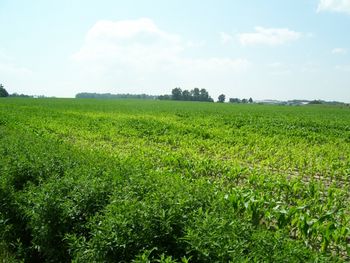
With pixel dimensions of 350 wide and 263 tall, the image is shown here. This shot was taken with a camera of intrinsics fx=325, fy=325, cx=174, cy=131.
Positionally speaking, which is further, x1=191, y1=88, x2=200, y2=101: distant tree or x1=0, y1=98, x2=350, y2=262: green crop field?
x1=191, y1=88, x2=200, y2=101: distant tree

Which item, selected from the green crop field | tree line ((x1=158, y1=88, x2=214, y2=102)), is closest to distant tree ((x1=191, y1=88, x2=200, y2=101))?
tree line ((x1=158, y1=88, x2=214, y2=102))

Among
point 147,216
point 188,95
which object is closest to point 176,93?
point 188,95

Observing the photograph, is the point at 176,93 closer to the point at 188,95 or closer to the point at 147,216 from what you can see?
the point at 188,95

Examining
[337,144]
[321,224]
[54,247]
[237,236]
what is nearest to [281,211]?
[321,224]

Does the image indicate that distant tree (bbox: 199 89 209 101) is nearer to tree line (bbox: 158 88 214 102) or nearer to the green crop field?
tree line (bbox: 158 88 214 102)

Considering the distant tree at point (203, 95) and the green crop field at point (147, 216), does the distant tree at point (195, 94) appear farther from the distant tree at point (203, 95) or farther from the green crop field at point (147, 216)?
the green crop field at point (147, 216)

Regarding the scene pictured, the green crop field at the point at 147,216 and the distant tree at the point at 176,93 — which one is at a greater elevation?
the distant tree at the point at 176,93

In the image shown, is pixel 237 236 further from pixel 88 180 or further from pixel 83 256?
pixel 88 180

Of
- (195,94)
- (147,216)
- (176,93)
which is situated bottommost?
(147,216)

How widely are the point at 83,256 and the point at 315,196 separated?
15.9ft

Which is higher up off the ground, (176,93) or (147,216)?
(176,93)

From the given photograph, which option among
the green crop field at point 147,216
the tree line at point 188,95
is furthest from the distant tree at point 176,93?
the green crop field at point 147,216

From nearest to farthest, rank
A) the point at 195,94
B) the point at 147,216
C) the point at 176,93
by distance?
the point at 147,216, the point at 176,93, the point at 195,94

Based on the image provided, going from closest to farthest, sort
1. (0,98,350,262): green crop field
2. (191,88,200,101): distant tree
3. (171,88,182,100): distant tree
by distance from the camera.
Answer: (0,98,350,262): green crop field, (171,88,182,100): distant tree, (191,88,200,101): distant tree
